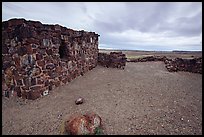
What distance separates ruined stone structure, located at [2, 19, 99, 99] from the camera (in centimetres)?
629

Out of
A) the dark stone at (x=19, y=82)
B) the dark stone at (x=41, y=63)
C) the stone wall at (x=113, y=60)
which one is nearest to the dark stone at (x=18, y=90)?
the dark stone at (x=19, y=82)

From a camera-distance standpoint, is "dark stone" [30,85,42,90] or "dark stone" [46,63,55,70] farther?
"dark stone" [46,63,55,70]

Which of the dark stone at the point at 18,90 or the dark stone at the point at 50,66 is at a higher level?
the dark stone at the point at 50,66

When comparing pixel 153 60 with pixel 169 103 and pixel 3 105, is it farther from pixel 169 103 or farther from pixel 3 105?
pixel 3 105

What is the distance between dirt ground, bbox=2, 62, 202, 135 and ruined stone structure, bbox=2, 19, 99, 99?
42cm

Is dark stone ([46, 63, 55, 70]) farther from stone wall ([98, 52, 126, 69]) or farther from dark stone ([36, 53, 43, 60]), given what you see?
stone wall ([98, 52, 126, 69])

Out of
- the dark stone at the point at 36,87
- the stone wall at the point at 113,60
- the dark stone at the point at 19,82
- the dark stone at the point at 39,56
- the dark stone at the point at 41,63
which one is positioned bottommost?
the dark stone at the point at 36,87

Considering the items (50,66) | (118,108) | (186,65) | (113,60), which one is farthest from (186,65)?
(50,66)

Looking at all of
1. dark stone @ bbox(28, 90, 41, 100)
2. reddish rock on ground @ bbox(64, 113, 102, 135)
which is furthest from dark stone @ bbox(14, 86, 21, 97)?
reddish rock on ground @ bbox(64, 113, 102, 135)

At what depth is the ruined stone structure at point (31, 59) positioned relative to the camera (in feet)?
20.6

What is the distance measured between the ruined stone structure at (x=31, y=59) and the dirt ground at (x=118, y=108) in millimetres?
419

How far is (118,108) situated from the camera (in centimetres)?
572

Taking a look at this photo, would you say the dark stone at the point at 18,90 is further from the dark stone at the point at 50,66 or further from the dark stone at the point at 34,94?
the dark stone at the point at 50,66

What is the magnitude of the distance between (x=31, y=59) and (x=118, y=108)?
3671mm
